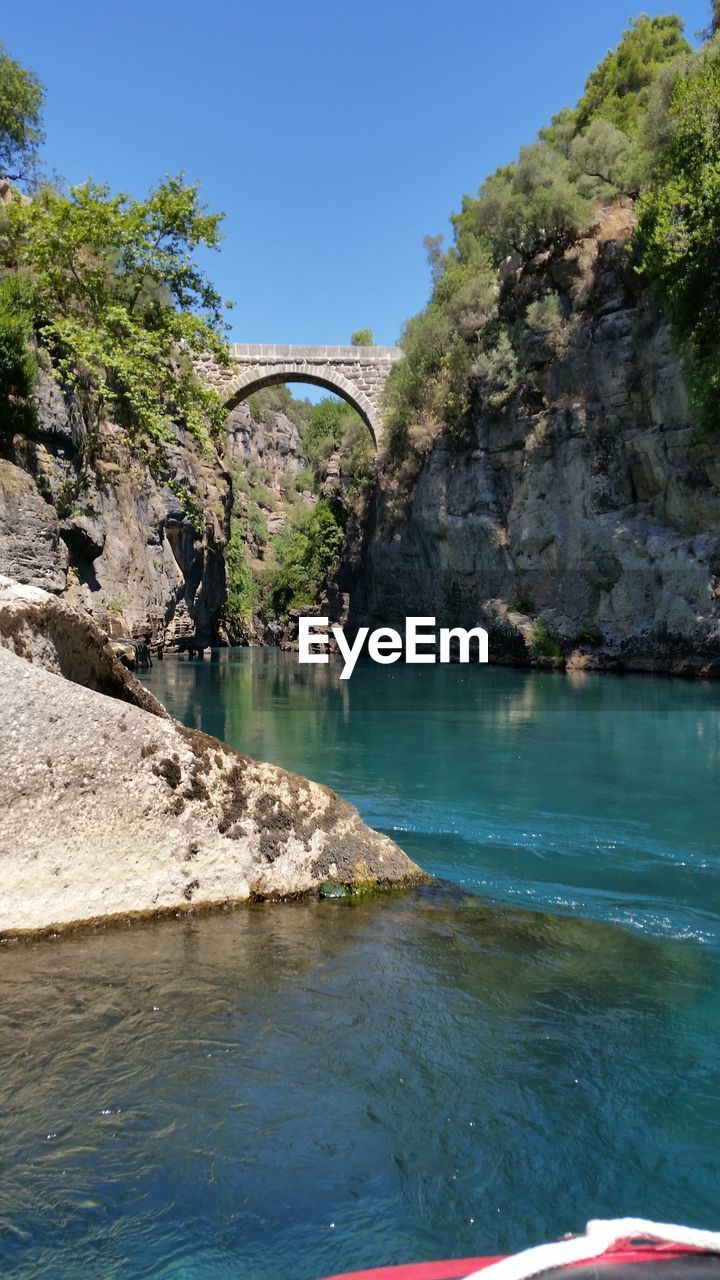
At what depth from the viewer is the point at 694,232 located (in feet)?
60.4

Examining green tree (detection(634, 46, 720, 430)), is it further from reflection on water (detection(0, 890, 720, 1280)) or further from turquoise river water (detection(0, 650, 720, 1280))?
reflection on water (detection(0, 890, 720, 1280))

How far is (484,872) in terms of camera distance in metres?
5.49

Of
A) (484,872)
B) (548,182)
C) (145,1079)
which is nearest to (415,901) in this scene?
(484,872)

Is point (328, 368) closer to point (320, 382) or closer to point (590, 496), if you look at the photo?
point (320, 382)

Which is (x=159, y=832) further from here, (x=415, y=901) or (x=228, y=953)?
(x=415, y=901)

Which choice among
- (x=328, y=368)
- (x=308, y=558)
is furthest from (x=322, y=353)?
(x=308, y=558)

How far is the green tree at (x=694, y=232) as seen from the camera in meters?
18.2

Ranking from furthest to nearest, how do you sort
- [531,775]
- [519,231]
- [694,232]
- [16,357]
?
[519,231]
[694,232]
[16,357]
[531,775]

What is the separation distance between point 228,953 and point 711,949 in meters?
2.34

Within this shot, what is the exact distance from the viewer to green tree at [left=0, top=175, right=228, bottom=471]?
15055mm

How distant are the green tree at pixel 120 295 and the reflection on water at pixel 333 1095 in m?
13.0

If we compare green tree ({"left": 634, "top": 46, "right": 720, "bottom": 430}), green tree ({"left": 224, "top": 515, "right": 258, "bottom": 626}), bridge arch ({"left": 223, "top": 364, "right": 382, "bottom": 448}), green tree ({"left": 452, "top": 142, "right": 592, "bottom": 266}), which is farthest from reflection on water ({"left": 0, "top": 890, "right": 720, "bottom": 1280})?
green tree ({"left": 224, "top": 515, "right": 258, "bottom": 626})

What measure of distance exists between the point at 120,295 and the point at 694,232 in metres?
12.3
